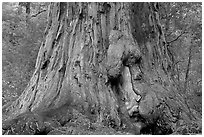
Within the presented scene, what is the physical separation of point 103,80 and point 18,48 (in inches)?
297

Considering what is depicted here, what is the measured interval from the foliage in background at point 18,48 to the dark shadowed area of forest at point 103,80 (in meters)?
5.17

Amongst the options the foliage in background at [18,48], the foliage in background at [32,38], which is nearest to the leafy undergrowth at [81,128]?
the foliage in background at [18,48]

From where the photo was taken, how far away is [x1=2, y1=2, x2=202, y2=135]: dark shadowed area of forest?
Result: 4.61 m

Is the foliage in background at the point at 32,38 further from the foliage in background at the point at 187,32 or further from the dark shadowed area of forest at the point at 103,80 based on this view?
the dark shadowed area of forest at the point at 103,80

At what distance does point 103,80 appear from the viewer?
5160 mm

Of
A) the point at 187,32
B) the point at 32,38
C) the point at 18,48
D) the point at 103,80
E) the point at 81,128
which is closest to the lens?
the point at 81,128

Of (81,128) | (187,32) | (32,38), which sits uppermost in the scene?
(187,32)

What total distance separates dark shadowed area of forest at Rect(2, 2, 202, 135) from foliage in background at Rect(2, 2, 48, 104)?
17.0 ft

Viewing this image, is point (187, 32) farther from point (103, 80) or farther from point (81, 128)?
point (81, 128)

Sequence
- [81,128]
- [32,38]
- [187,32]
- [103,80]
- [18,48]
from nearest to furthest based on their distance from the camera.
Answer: [81,128] < [103,80] < [18,48] < [32,38] < [187,32]

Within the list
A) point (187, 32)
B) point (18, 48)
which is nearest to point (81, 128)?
point (18, 48)

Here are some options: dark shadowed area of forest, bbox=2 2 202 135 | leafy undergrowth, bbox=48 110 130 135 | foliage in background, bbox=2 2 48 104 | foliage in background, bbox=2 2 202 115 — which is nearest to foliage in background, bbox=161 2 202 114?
foliage in background, bbox=2 2 202 115

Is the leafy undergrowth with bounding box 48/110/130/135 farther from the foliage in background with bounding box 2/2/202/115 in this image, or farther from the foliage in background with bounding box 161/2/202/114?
the foliage in background with bounding box 161/2/202/114

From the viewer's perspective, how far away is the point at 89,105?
4898 millimetres
